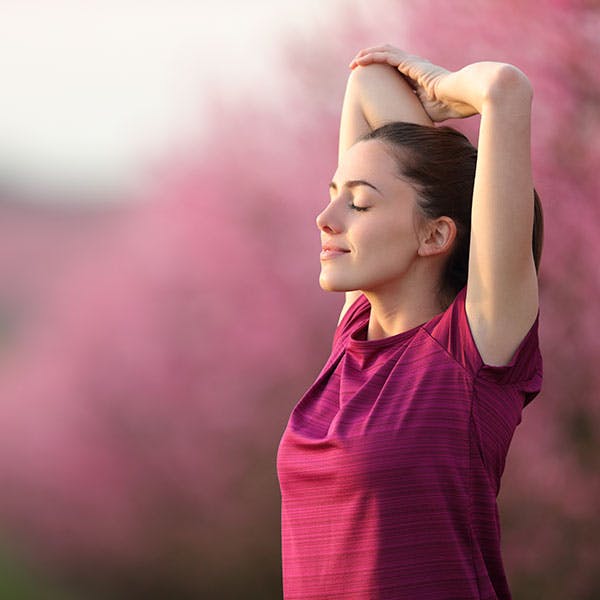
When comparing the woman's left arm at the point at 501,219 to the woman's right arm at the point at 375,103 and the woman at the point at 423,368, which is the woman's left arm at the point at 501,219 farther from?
the woman's right arm at the point at 375,103

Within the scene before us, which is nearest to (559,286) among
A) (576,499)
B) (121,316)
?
(576,499)

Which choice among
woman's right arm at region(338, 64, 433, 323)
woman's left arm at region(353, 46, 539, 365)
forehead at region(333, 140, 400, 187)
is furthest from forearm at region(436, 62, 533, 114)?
woman's right arm at region(338, 64, 433, 323)

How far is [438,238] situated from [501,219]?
125 millimetres

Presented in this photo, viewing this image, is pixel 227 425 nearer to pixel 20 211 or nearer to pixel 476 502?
pixel 20 211

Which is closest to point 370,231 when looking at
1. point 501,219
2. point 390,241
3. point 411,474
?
point 390,241

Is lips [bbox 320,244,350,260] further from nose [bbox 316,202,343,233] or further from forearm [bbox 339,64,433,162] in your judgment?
forearm [bbox 339,64,433,162]

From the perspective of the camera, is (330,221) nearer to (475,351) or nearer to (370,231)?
(370,231)

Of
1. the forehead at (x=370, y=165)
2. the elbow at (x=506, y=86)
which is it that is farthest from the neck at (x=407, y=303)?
the elbow at (x=506, y=86)

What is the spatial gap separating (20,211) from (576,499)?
1365 millimetres

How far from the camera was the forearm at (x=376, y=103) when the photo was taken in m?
1.47

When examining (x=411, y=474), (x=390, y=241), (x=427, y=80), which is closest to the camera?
(x=411, y=474)

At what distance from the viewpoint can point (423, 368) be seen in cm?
124

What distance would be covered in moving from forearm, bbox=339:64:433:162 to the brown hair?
13 cm

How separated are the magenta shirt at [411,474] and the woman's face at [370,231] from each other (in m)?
0.08
